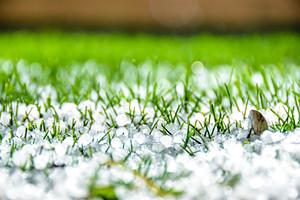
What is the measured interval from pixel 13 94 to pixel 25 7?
427 cm

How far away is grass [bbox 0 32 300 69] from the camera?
3062 millimetres

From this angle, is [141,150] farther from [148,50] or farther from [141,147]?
[148,50]

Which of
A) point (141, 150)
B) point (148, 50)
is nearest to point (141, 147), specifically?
point (141, 150)

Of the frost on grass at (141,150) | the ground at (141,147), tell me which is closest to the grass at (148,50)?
the ground at (141,147)

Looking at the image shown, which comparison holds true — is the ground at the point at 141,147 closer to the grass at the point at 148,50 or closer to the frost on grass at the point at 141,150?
the frost on grass at the point at 141,150

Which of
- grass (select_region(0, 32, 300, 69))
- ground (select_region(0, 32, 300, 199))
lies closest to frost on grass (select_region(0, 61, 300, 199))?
ground (select_region(0, 32, 300, 199))

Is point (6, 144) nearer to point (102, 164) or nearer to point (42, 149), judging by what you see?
point (42, 149)

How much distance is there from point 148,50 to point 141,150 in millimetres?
2434

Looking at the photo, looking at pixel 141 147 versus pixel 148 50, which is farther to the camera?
pixel 148 50

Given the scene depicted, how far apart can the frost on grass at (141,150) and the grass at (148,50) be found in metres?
1.03

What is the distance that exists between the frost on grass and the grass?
1.03 metres

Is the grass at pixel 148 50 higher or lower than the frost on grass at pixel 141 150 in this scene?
higher

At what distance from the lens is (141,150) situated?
4.27ft

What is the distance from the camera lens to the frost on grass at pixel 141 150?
1.04 meters
